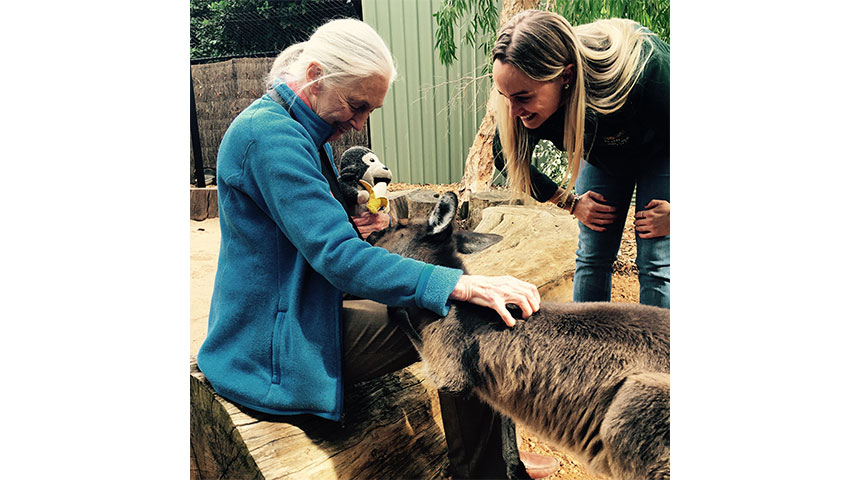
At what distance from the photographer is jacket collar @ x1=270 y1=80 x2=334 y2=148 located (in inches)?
66.6

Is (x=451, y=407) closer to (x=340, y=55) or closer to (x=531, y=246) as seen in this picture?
(x=531, y=246)

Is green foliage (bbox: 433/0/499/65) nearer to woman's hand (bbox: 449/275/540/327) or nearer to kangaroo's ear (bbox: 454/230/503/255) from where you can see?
kangaroo's ear (bbox: 454/230/503/255)

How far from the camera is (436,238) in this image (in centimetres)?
199

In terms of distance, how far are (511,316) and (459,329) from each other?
18 cm

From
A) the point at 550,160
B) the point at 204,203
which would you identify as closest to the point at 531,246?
the point at 550,160

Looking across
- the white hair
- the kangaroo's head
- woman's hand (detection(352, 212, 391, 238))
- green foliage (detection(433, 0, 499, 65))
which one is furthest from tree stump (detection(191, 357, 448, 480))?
green foliage (detection(433, 0, 499, 65))

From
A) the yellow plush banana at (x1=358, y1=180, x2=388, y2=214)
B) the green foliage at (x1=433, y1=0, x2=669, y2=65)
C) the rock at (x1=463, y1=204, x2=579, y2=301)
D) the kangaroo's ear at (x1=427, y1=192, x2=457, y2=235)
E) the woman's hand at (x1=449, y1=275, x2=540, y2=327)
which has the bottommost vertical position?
the woman's hand at (x1=449, y1=275, x2=540, y2=327)

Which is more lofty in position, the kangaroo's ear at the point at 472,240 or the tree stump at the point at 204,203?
the tree stump at the point at 204,203

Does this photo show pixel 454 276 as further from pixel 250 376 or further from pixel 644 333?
pixel 250 376

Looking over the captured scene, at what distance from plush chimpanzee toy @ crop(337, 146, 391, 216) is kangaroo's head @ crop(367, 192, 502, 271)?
0.12 m

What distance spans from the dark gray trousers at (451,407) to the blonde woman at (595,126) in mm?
556

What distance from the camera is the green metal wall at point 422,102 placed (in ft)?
6.24

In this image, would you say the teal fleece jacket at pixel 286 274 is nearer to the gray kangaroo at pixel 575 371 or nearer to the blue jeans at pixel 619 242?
the gray kangaroo at pixel 575 371

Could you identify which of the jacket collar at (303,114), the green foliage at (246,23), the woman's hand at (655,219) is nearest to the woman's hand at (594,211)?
the woman's hand at (655,219)
